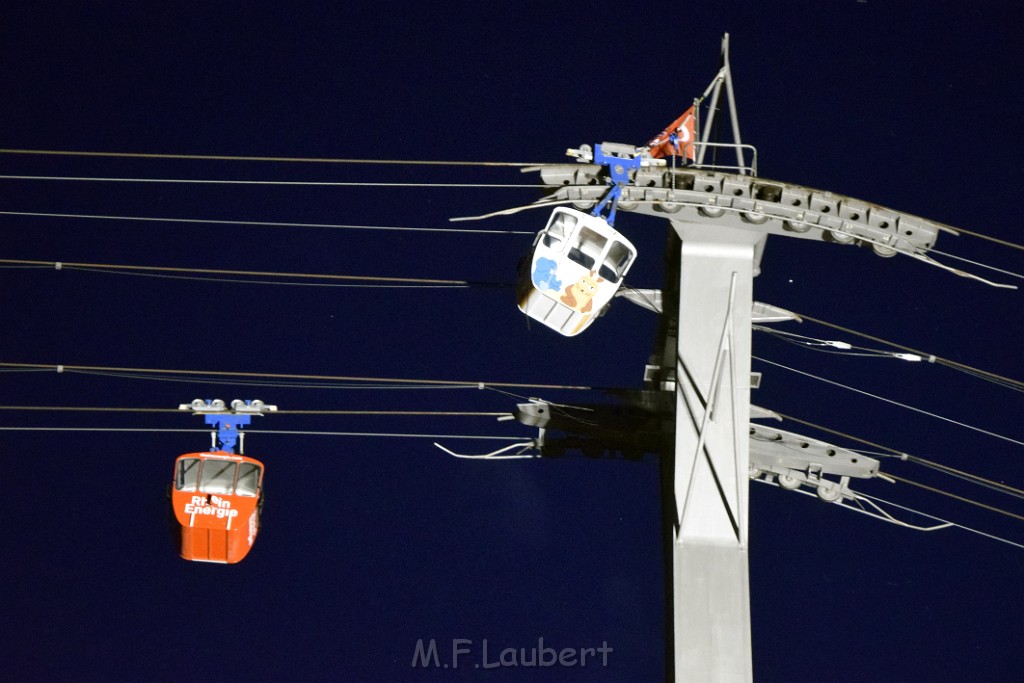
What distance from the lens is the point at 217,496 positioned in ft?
68.4

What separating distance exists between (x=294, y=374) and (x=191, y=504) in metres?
6.02

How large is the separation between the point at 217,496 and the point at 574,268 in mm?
5091

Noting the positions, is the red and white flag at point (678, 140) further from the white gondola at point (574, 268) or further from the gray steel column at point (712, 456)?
the gray steel column at point (712, 456)

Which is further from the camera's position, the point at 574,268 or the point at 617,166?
the point at 574,268

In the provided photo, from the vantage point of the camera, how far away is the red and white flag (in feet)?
66.0

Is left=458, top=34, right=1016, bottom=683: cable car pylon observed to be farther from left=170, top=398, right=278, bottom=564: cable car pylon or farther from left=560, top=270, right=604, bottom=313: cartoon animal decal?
left=170, top=398, right=278, bottom=564: cable car pylon

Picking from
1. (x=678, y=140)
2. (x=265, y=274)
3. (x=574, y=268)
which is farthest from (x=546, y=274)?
(x=265, y=274)

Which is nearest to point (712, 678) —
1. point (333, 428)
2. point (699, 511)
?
point (699, 511)

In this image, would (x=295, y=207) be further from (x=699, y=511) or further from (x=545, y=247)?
(x=699, y=511)

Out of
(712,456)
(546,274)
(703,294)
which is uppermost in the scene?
(546,274)

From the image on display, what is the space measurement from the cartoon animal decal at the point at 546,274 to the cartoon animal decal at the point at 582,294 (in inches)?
6.1

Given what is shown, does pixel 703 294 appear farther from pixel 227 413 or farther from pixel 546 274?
pixel 227 413

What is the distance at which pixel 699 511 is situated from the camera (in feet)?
60.1

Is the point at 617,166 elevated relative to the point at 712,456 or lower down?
elevated
